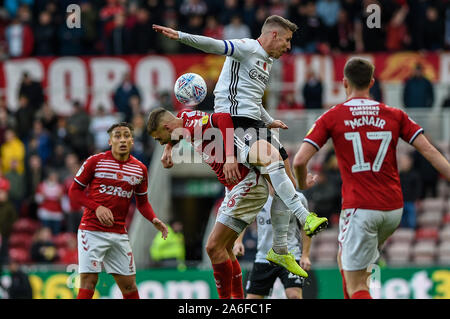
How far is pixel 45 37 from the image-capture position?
75.0 ft

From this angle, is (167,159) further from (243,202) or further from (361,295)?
(361,295)

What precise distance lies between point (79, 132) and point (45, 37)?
12.0 ft

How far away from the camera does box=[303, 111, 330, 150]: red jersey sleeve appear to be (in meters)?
8.18

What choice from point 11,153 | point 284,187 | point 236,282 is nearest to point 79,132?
point 11,153

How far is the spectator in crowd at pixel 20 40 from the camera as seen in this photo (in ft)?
75.7

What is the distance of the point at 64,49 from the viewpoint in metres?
22.7

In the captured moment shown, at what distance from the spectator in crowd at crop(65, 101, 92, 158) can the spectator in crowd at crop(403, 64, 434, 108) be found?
7511 mm

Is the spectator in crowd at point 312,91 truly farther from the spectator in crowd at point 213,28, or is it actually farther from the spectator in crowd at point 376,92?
the spectator in crowd at point 213,28

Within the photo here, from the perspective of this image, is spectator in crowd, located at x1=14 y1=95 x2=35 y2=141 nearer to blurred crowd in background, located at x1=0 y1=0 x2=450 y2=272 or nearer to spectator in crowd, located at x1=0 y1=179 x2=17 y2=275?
blurred crowd in background, located at x1=0 y1=0 x2=450 y2=272

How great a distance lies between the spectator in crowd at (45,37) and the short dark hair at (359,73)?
1579 centimetres

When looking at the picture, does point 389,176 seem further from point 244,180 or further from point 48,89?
point 48,89

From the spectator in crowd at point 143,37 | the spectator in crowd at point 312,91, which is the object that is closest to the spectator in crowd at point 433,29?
the spectator in crowd at point 312,91
